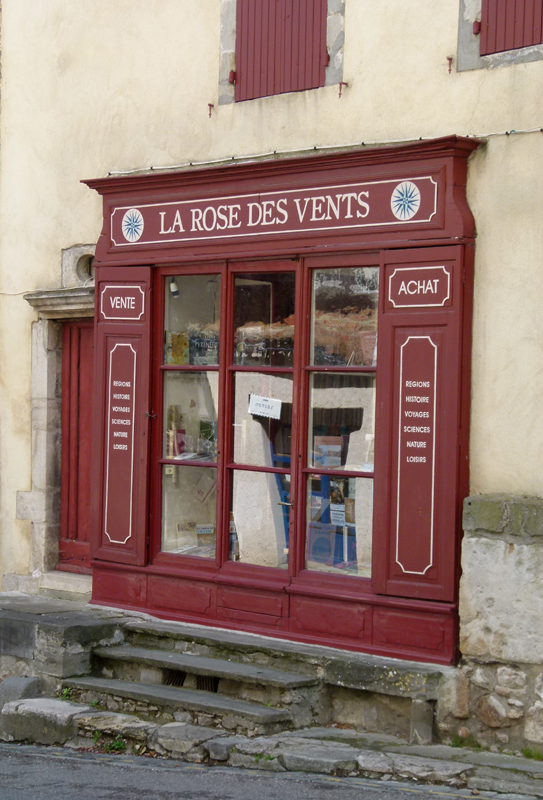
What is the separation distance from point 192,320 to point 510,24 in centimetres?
291

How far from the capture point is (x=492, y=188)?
20.4 feet

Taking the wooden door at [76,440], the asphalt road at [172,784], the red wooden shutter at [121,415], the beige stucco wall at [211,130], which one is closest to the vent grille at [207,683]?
the asphalt road at [172,784]

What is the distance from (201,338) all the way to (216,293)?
0.35 m

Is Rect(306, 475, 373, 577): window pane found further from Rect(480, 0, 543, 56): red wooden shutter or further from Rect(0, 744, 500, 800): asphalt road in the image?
Rect(480, 0, 543, 56): red wooden shutter

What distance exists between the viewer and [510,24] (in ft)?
20.2

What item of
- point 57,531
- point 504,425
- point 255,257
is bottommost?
point 57,531

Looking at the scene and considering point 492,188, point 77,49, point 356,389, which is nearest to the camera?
point 492,188

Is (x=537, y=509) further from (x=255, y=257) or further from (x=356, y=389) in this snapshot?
(x=255, y=257)

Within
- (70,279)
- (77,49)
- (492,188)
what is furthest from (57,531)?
(492,188)

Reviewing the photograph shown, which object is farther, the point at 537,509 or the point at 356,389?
the point at 356,389

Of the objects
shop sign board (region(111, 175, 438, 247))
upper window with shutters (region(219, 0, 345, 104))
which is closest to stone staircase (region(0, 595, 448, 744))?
shop sign board (region(111, 175, 438, 247))

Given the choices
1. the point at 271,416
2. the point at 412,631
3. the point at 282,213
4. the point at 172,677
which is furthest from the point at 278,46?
the point at 172,677

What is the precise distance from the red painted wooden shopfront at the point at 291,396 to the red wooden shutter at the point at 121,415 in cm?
1

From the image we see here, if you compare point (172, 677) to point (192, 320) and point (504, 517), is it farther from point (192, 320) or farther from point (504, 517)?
point (504, 517)
